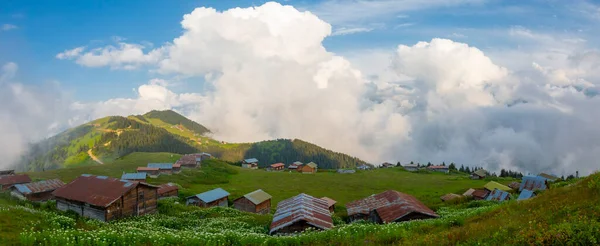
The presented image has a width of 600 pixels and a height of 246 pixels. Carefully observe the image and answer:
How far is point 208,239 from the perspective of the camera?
69.1 ft

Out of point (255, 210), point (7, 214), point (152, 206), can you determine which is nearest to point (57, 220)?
point (7, 214)

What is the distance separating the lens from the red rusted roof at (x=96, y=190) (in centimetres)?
4438

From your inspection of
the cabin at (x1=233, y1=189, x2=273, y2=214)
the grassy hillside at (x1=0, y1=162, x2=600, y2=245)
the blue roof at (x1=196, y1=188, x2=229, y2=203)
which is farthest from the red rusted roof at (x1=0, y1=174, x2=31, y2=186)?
the grassy hillside at (x1=0, y1=162, x2=600, y2=245)

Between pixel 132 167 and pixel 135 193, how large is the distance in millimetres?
84483

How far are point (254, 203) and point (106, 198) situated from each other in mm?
28627

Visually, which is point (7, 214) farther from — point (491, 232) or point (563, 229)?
point (563, 229)

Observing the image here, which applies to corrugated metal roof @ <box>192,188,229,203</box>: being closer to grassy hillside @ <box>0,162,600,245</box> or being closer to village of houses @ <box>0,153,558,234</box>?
village of houses @ <box>0,153,558,234</box>

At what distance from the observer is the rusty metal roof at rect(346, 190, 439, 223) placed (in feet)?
113

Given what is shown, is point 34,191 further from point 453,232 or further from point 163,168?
point 453,232

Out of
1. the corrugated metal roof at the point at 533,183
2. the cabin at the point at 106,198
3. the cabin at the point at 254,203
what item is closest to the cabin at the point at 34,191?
the cabin at the point at 106,198

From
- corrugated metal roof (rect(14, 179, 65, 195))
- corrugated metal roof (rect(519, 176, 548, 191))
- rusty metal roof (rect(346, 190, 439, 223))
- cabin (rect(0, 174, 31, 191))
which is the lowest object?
corrugated metal roof (rect(519, 176, 548, 191))

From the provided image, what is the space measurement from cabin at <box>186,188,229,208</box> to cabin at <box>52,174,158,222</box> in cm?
2112

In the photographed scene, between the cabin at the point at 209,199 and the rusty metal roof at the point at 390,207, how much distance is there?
117 feet

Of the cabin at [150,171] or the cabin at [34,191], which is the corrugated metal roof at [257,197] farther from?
the cabin at [150,171]
